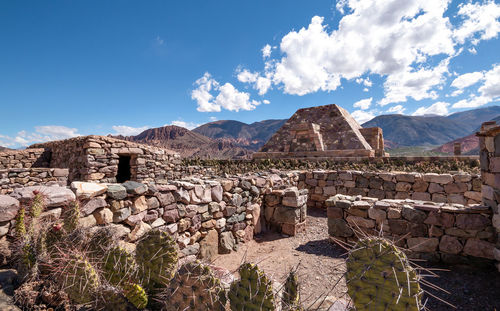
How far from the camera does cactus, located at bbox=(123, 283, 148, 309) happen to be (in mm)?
1446

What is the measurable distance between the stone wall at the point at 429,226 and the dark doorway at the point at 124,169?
24.4ft

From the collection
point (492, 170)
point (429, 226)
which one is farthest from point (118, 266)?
point (492, 170)

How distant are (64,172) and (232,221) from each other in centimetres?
531

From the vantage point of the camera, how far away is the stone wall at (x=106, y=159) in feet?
22.9

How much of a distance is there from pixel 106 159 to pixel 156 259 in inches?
270

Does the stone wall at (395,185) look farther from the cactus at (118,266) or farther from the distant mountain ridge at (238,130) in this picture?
the distant mountain ridge at (238,130)

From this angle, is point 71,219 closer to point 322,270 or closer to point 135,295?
point 135,295

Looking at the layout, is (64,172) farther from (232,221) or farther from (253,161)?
(253,161)

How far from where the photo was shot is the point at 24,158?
9.92 meters

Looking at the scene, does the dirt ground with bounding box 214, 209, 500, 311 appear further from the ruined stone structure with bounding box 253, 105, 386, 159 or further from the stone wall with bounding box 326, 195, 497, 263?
the ruined stone structure with bounding box 253, 105, 386, 159

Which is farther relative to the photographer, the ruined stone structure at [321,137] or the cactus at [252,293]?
the ruined stone structure at [321,137]

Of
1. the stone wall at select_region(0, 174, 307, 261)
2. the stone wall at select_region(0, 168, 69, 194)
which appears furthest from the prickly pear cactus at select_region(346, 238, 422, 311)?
the stone wall at select_region(0, 168, 69, 194)

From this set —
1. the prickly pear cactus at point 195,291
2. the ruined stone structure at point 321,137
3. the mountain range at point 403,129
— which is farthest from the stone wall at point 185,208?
the mountain range at point 403,129

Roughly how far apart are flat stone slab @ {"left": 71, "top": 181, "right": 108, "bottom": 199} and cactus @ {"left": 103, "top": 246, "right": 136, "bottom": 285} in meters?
1.07
